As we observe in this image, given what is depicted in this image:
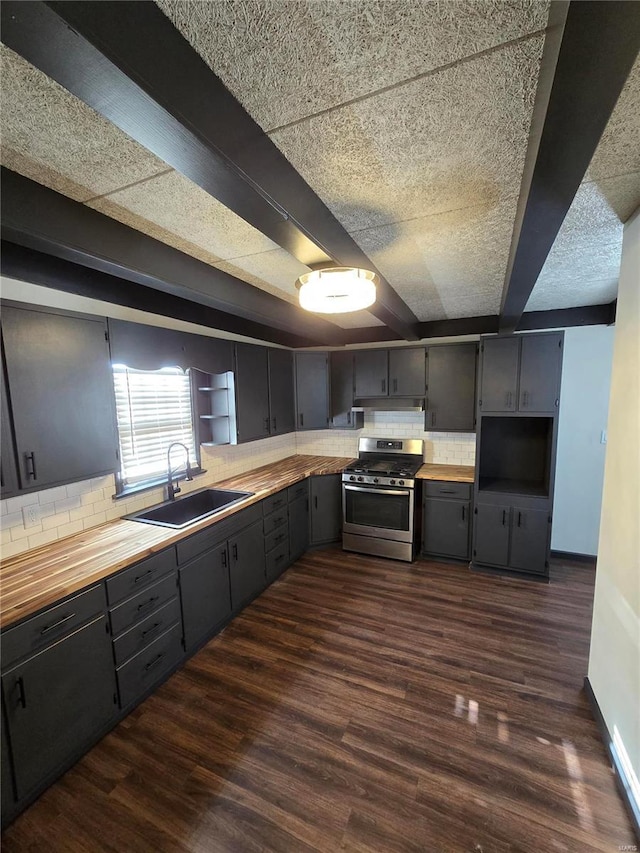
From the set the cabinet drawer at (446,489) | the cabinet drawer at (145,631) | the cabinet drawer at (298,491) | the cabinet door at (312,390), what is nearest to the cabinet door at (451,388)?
the cabinet drawer at (446,489)

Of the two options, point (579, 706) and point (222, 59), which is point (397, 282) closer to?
point (222, 59)

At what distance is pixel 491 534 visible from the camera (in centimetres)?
341

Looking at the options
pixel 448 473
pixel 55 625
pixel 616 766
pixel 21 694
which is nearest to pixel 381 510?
pixel 448 473

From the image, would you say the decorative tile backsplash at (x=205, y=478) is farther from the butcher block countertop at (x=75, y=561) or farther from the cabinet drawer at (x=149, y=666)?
the cabinet drawer at (x=149, y=666)

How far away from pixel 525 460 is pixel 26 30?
427cm

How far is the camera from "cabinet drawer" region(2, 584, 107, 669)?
1.44 metres

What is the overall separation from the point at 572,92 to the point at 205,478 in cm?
318

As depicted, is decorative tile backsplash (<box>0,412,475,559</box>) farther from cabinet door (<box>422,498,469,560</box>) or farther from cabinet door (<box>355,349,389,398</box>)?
cabinet door (<box>422,498,469,560</box>)

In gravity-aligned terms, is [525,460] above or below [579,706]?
above

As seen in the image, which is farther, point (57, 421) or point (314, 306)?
point (57, 421)

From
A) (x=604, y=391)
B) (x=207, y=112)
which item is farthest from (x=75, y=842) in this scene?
(x=604, y=391)

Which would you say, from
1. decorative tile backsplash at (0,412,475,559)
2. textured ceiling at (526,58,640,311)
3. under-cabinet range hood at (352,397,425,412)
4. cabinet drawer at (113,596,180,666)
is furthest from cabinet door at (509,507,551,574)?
cabinet drawer at (113,596,180,666)

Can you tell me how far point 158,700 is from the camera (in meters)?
2.08

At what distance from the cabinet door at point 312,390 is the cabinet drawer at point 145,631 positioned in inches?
94.5
